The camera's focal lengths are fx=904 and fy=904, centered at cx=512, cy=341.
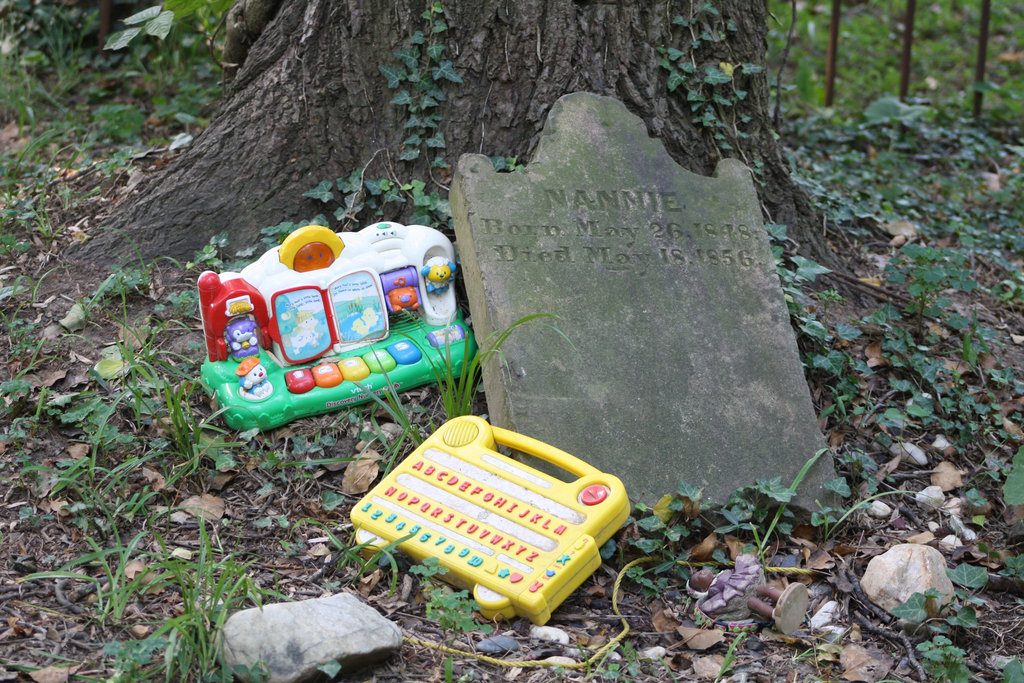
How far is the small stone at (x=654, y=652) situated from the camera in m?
2.28

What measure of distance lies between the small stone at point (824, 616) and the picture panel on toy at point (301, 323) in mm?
1705

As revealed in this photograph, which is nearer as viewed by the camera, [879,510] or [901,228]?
[879,510]

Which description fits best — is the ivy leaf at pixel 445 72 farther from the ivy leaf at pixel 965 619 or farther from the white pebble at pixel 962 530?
the ivy leaf at pixel 965 619

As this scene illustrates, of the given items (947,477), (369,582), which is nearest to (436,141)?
(369,582)

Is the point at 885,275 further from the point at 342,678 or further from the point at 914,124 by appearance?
the point at 342,678

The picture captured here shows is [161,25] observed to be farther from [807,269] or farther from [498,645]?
[807,269]

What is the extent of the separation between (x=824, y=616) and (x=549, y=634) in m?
0.77

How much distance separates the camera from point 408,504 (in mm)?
2488

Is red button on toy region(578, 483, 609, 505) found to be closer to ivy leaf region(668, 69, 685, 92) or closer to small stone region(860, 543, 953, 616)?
small stone region(860, 543, 953, 616)

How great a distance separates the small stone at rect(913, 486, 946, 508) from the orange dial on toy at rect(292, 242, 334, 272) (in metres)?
2.04

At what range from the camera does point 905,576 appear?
8.04 feet

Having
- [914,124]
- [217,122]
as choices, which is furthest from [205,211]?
[914,124]

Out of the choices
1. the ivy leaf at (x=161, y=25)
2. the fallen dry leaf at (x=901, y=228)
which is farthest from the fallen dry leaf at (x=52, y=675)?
the fallen dry leaf at (x=901, y=228)

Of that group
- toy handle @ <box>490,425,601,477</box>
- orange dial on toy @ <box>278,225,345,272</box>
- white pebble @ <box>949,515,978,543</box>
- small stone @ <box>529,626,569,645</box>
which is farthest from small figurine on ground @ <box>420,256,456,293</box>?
white pebble @ <box>949,515,978,543</box>
